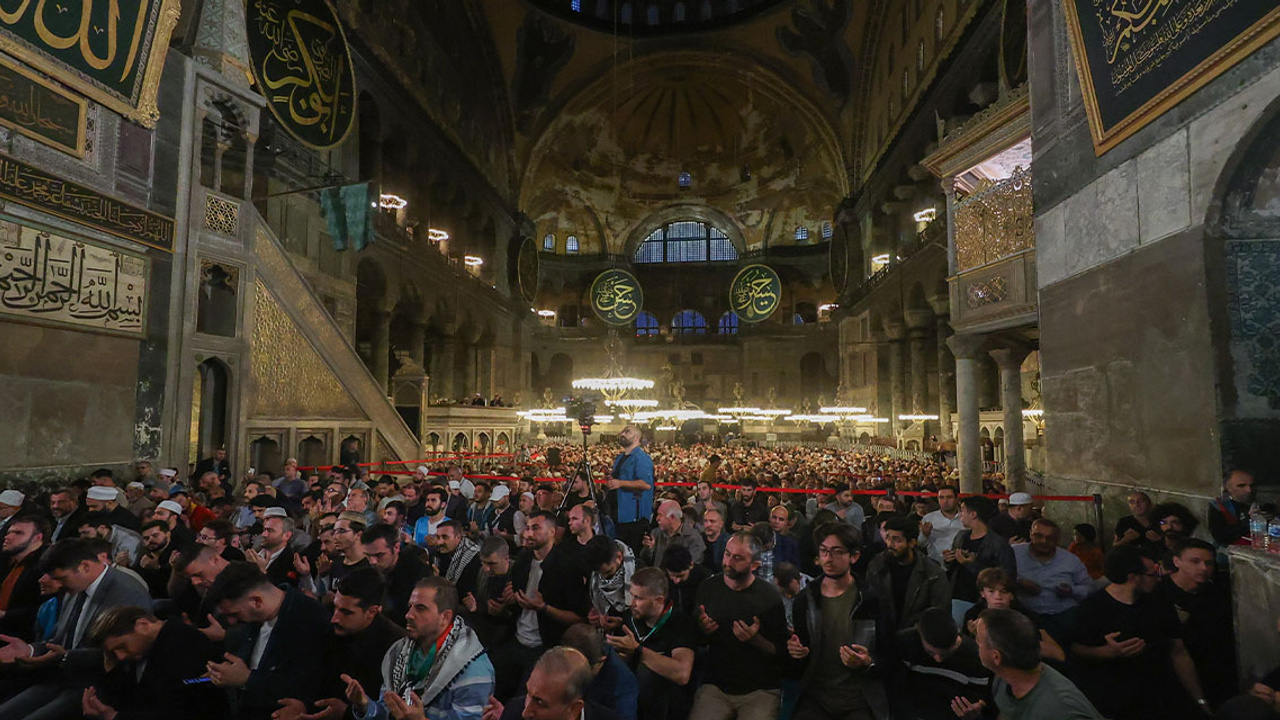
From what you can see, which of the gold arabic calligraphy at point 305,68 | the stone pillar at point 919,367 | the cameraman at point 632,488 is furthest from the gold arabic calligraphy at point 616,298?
the cameraman at point 632,488

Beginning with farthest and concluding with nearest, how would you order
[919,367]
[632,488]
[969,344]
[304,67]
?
[919,367]
[304,67]
[969,344]
[632,488]

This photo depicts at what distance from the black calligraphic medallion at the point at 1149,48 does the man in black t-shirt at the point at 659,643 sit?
4798 millimetres

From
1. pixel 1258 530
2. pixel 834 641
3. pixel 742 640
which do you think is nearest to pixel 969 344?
pixel 1258 530

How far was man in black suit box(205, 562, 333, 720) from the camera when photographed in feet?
8.03

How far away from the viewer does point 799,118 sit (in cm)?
2753

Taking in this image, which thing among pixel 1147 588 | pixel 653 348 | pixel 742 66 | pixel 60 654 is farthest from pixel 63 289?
pixel 653 348

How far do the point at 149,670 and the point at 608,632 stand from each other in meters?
1.77

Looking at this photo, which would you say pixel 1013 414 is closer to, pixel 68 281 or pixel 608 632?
pixel 608 632

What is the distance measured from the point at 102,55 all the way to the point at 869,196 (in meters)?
21.1

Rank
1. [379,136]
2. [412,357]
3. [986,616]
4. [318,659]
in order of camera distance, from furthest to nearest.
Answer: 1. [412,357]
2. [379,136]
3. [318,659]
4. [986,616]

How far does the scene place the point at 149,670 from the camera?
96.3 inches

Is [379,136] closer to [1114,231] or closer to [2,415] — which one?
[2,415]

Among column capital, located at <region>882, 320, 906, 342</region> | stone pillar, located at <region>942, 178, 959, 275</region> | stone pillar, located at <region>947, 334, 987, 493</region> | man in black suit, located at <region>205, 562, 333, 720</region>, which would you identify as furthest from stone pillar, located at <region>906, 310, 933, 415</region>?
man in black suit, located at <region>205, 562, 333, 720</region>

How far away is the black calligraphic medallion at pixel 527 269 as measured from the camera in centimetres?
2509
